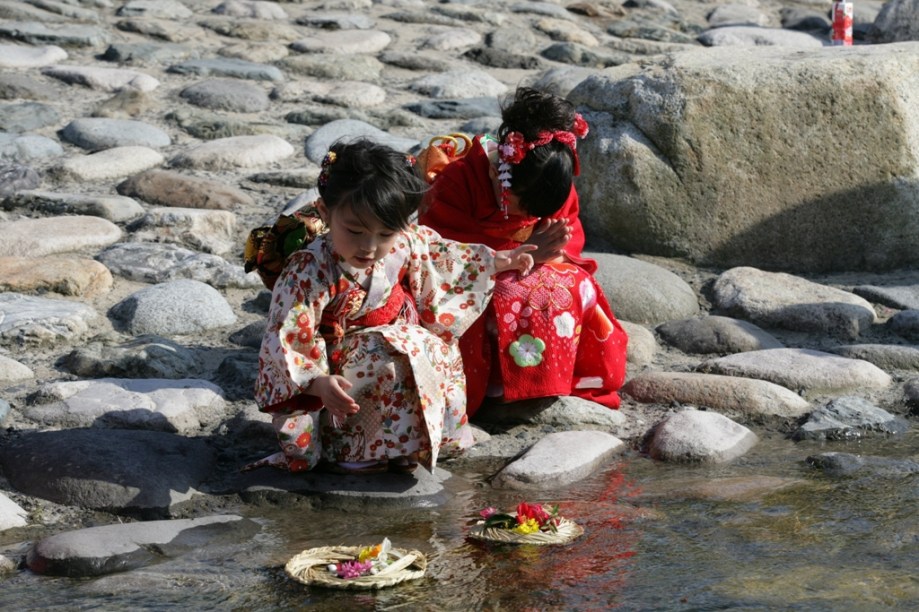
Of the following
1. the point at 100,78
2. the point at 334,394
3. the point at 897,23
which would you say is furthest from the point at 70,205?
the point at 897,23

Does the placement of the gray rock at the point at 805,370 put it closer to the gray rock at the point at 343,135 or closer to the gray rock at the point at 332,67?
the gray rock at the point at 343,135

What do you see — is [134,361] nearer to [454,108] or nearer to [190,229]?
[190,229]

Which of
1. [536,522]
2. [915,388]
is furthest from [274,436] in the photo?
[915,388]

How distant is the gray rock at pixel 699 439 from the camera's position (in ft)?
13.1

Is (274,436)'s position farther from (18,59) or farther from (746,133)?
(18,59)

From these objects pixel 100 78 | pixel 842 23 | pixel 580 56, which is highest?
pixel 842 23

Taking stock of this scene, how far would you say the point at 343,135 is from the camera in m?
6.75

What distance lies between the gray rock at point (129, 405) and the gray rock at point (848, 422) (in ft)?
6.57

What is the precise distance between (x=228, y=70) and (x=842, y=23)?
14.6 ft

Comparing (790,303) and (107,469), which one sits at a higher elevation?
(790,303)

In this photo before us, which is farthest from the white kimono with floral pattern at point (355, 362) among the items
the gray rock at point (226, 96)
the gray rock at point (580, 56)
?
the gray rock at point (580, 56)

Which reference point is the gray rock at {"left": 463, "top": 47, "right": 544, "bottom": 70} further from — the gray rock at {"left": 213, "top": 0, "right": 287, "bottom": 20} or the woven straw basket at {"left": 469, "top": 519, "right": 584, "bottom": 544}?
the woven straw basket at {"left": 469, "top": 519, "right": 584, "bottom": 544}

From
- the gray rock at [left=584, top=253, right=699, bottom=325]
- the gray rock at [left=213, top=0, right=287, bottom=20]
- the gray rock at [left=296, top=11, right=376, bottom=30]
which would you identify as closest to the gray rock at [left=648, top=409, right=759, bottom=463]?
the gray rock at [left=584, top=253, right=699, bottom=325]

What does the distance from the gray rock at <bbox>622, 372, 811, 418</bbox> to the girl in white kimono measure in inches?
38.6
